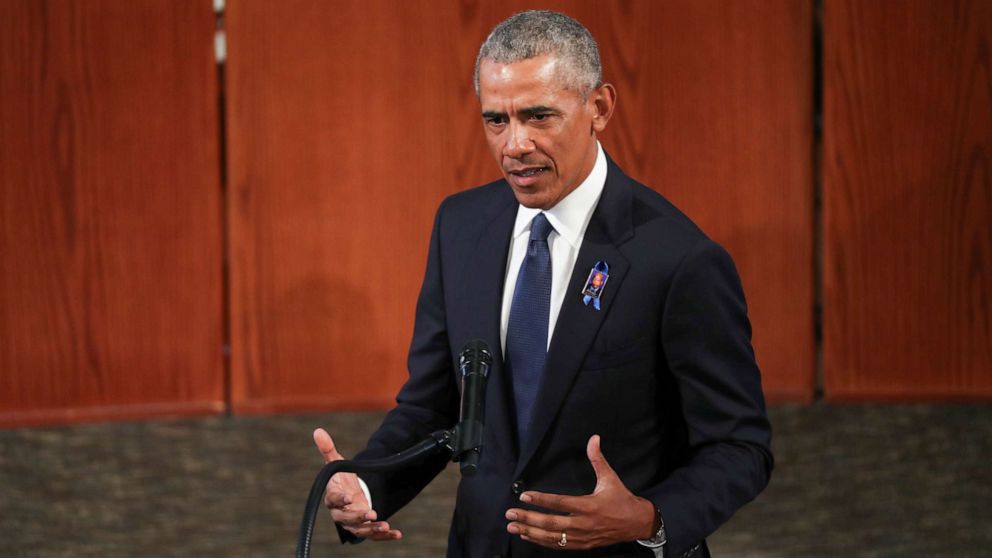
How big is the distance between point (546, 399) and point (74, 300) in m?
2.01

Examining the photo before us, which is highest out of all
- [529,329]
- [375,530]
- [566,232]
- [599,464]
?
[566,232]

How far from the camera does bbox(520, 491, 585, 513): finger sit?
126 centimetres

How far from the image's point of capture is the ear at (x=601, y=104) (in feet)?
4.81

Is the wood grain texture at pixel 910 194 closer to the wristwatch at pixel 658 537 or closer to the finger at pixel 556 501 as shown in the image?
the wristwatch at pixel 658 537

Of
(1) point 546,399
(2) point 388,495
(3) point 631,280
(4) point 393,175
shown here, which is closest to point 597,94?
(3) point 631,280

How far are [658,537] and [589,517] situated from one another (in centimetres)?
12

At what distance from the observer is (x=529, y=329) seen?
145 cm

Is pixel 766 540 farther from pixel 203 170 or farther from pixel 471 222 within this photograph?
pixel 203 170

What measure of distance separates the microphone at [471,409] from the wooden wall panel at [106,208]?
2.03 meters

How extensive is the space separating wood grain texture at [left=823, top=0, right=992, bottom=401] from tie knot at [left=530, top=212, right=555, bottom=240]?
175 cm

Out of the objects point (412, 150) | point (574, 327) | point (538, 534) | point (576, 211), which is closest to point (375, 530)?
point (538, 534)

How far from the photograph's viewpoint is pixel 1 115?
3.00m

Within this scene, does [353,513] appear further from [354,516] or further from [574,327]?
[574,327]

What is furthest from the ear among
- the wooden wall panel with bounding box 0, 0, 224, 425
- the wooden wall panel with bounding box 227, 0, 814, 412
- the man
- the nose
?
the wooden wall panel with bounding box 0, 0, 224, 425
